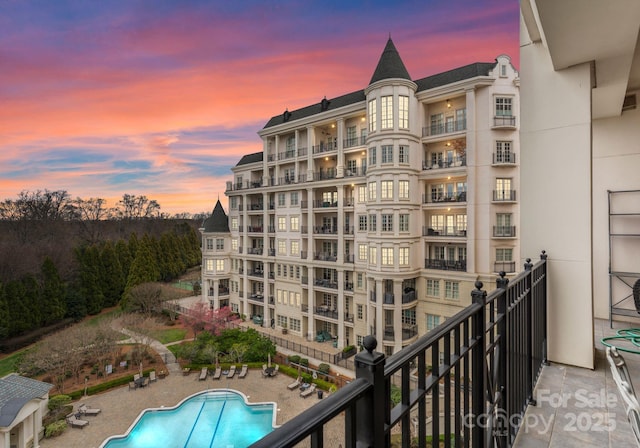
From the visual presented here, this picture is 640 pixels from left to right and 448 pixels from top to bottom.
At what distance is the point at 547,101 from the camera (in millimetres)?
3932

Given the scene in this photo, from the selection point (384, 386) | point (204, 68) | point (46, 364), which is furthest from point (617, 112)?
point (46, 364)

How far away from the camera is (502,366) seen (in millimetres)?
2318

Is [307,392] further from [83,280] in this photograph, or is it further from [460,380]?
[83,280]

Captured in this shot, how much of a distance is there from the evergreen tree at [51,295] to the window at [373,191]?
2280 centimetres

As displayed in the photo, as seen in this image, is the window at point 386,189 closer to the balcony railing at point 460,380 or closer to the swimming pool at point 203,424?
the swimming pool at point 203,424

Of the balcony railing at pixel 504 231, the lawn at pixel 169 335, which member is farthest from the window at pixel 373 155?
the lawn at pixel 169 335

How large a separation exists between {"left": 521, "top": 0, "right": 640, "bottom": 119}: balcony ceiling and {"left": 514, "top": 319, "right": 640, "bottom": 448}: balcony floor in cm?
334

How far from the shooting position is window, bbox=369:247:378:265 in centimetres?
1616

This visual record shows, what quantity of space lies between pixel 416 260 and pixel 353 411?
16.3m

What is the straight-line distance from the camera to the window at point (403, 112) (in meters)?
15.8

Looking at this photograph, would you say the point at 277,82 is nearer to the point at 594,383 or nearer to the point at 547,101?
the point at 547,101

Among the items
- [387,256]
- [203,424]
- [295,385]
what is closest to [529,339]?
[203,424]

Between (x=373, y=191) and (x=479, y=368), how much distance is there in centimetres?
1475

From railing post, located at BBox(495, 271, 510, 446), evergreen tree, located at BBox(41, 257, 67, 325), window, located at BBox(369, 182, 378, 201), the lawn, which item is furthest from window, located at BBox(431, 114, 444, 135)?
evergreen tree, located at BBox(41, 257, 67, 325)
